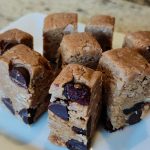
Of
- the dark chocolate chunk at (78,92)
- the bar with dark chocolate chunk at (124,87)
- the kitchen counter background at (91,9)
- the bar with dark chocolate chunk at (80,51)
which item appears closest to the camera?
the dark chocolate chunk at (78,92)

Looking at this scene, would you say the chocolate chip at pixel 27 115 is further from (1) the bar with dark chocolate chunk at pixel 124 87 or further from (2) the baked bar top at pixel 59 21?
(2) the baked bar top at pixel 59 21

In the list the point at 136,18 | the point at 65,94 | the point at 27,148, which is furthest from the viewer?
the point at 136,18

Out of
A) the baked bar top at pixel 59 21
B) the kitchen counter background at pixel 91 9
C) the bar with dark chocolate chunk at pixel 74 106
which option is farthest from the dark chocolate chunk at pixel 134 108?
the kitchen counter background at pixel 91 9

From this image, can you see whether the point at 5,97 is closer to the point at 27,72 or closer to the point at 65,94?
the point at 27,72

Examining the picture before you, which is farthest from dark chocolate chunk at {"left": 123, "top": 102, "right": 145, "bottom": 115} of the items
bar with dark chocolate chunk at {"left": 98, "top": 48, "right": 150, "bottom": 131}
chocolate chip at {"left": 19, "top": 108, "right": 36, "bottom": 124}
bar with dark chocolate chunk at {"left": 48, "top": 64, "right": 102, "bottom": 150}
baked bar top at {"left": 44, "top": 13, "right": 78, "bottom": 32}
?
baked bar top at {"left": 44, "top": 13, "right": 78, "bottom": 32}

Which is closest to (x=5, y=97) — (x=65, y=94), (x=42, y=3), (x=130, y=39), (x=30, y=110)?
(x=30, y=110)

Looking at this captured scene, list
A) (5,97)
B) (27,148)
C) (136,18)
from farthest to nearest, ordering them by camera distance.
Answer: (136,18) → (5,97) → (27,148)
